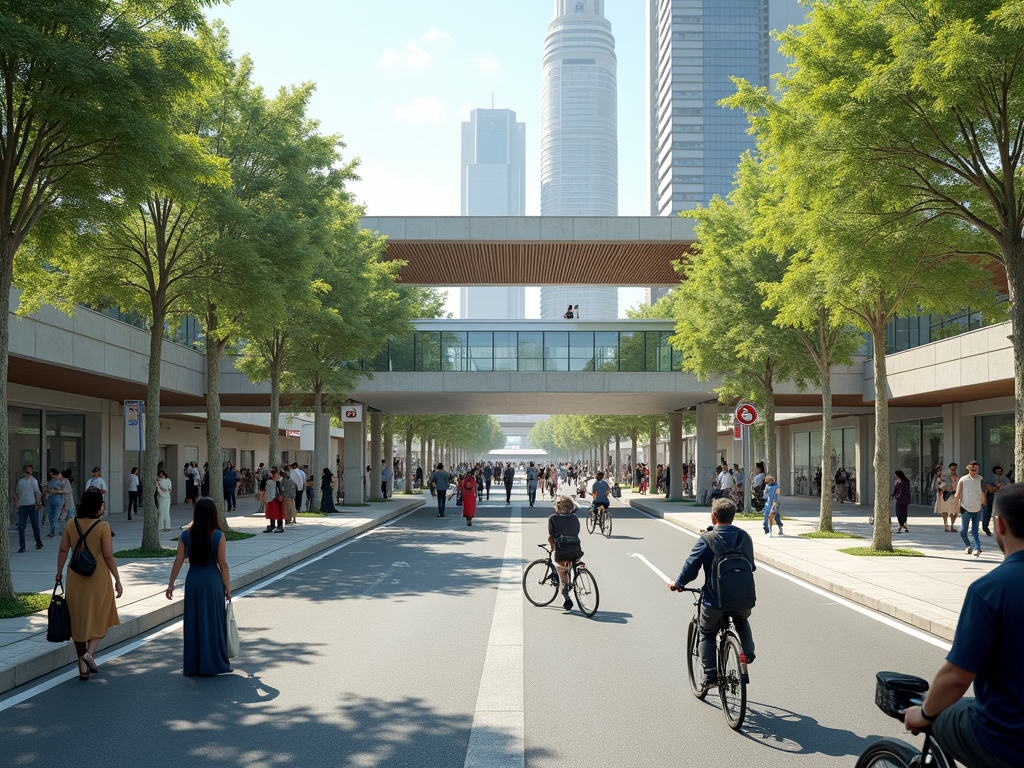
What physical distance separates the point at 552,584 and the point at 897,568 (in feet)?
22.5

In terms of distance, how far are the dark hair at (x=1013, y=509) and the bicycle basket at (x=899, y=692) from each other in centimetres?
70

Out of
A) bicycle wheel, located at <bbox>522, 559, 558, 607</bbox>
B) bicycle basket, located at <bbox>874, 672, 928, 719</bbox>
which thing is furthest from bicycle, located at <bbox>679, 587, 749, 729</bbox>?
bicycle wheel, located at <bbox>522, 559, 558, 607</bbox>

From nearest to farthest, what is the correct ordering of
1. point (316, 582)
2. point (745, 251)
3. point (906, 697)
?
point (906, 697) → point (316, 582) → point (745, 251)

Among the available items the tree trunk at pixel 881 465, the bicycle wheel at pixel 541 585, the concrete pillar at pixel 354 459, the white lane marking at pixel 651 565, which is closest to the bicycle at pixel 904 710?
the bicycle wheel at pixel 541 585

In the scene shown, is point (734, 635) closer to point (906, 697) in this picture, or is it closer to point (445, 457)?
point (906, 697)

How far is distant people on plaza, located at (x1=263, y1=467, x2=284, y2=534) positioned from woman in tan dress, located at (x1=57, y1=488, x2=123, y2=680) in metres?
14.8

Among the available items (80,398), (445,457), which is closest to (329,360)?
(80,398)

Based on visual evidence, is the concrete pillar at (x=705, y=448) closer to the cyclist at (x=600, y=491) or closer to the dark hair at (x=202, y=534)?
the cyclist at (x=600, y=491)

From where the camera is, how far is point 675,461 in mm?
46312

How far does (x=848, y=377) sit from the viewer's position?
35781 millimetres

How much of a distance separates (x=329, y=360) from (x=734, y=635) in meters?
28.7

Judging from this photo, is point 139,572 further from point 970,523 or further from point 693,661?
point 970,523

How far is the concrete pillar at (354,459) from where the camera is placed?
38781 mm

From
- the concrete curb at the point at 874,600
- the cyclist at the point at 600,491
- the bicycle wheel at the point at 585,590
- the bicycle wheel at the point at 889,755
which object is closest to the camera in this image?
the bicycle wheel at the point at 889,755
